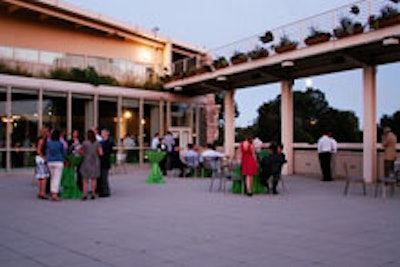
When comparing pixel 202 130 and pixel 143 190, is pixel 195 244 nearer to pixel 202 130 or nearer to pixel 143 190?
pixel 143 190

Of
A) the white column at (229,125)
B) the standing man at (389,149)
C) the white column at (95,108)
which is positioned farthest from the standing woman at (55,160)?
the white column at (229,125)

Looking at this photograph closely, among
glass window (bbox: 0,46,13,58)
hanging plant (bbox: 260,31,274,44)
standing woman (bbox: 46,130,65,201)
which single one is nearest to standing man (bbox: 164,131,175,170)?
hanging plant (bbox: 260,31,274,44)

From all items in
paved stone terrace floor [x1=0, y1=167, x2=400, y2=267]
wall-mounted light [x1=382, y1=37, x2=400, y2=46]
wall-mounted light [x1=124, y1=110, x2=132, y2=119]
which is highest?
wall-mounted light [x1=382, y1=37, x2=400, y2=46]

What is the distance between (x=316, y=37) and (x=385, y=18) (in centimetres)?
250

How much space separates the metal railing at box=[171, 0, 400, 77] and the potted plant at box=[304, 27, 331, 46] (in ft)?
0.11

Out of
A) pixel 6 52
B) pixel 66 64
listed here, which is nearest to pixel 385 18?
pixel 66 64

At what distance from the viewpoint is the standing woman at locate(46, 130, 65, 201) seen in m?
10.7

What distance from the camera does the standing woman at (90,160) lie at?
1077 cm

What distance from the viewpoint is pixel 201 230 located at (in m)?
7.18

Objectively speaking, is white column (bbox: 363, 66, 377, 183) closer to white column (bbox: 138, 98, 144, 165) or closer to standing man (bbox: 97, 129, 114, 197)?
standing man (bbox: 97, 129, 114, 197)

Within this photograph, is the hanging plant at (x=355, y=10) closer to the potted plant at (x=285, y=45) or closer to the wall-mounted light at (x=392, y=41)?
the wall-mounted light at (x=392, y=41)

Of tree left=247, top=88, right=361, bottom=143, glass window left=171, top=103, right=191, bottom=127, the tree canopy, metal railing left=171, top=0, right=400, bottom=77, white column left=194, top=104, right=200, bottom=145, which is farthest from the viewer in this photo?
the tree canopy

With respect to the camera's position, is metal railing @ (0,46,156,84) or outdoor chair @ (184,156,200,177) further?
metal railing @ (0,46,156,84)

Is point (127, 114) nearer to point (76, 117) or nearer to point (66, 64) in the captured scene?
point (76, 117)
